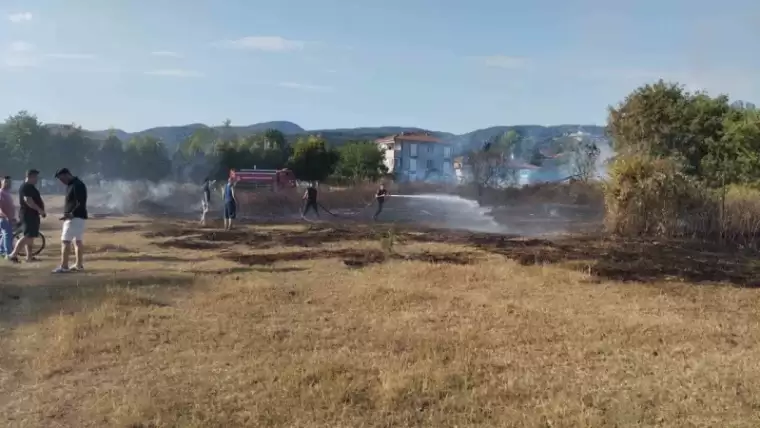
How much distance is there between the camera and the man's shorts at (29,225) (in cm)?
1168

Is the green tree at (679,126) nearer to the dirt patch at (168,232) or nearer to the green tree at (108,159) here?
the dirt patch at (168,232)

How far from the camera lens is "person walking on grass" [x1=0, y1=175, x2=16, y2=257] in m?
12.2

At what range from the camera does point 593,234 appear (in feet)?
58.0

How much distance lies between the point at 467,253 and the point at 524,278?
11.0 feet

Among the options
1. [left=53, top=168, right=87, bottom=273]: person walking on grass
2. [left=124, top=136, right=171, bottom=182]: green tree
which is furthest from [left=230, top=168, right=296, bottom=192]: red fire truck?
[left=53, top=168, right=87, bottom=273]: person walking on grass

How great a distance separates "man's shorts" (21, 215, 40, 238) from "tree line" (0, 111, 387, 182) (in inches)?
1322

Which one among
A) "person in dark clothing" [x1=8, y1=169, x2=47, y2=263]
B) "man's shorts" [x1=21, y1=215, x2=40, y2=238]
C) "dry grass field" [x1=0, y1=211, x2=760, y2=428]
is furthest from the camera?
"man's shorts" [x1=21, y1=215, x2=40, y2=238]

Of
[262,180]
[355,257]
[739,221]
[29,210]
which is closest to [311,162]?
[262,180]

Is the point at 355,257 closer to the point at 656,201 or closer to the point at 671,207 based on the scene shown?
the point at 656,201

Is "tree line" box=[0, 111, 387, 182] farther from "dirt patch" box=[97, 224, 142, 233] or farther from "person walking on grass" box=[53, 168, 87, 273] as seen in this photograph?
"person walking on grass" box=[53, 168, 87, 273]

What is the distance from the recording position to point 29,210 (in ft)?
38.5

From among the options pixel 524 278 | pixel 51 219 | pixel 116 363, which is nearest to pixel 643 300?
pixel 524 278

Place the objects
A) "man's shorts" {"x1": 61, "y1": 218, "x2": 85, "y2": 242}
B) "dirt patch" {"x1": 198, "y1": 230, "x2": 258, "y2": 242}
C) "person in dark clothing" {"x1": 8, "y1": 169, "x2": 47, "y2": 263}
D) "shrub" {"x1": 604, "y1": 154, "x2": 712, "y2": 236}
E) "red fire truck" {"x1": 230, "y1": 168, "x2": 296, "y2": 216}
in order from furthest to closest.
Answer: "red fire truck" {"x1": 230, "y1": 168, "x2": 296, "y2": 216}
"dirt patch" {"x1": 198, "y1": 230, "x2": 258, "y2": 242}
"shrub" {"x1": 604, "y1": 154, "x2": 712, "y2": 236}
"person in dark clothing" {"x1": 8, "y1": 169, "x2": 47, "y2": 263}
"man's shorts" {"x1": 61, "y1": 218, "x2": 85, "y2": 242}

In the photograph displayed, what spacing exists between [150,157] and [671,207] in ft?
133
